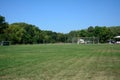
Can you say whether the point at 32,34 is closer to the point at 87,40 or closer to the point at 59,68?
the point at 87,40

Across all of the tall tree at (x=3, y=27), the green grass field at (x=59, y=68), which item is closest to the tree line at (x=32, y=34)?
the tall tree at (x=3, y=27)

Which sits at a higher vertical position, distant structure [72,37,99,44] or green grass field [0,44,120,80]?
distant structure [72,37,99,44]

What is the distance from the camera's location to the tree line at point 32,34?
100 m

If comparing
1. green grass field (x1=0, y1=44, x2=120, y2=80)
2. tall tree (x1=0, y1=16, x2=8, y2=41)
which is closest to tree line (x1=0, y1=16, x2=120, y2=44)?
tall tree (x1=0, y1=16, x2=8, y2=41)

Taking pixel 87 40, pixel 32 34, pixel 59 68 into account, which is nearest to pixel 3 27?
pixel 32 34

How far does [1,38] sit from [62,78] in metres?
90.3

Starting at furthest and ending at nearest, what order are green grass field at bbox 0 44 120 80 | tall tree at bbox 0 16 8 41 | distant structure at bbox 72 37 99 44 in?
distant structure at bbox 72 37 99 44
tall tree at bbox 0 16 8 41
green grass field at bbox 0 44 120 80

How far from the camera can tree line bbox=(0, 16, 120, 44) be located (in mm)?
100250

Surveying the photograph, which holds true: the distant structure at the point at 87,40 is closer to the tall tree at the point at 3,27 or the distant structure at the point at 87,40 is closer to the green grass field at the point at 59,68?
the tall tree at the point at 3,27

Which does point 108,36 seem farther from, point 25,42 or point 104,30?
point 25,42

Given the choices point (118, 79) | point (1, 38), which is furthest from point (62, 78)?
point (1, 38)

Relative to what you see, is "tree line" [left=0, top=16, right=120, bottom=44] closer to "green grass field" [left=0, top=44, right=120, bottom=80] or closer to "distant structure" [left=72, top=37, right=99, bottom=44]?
"distant structure" [left=72, top=37, right=99, bottom=44]

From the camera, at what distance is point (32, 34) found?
395ft

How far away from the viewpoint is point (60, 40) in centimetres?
14988
